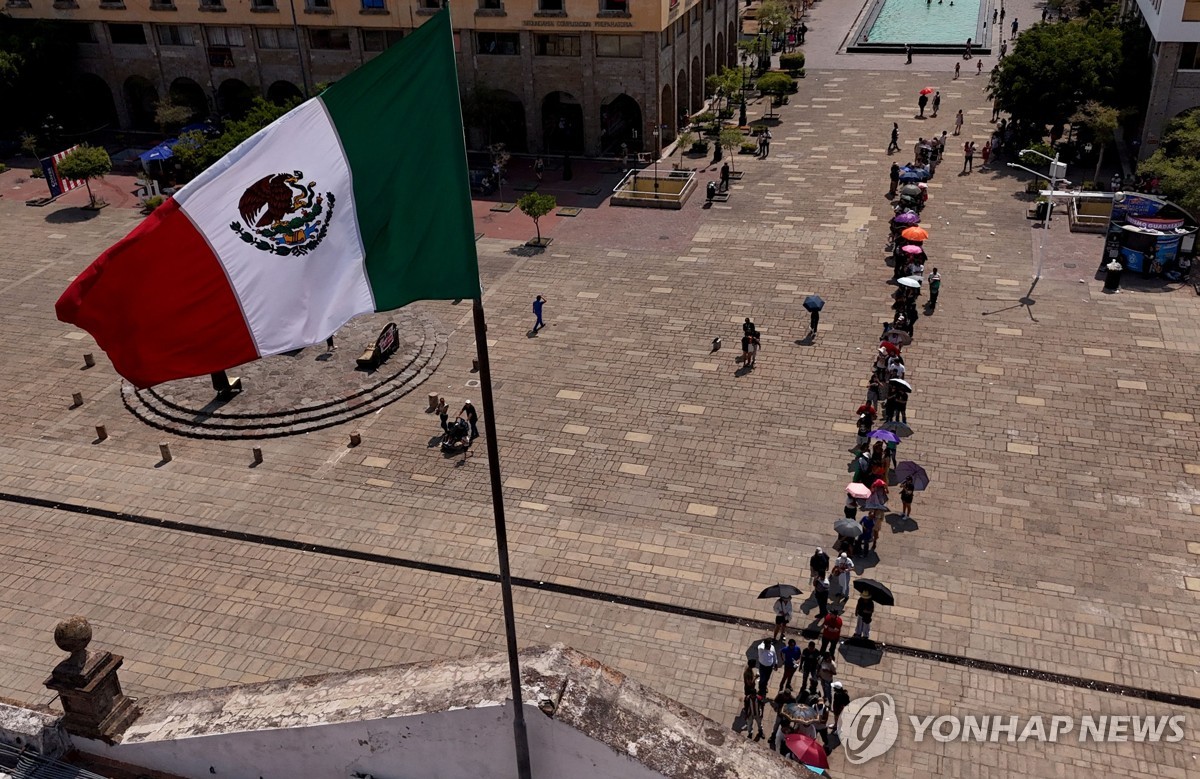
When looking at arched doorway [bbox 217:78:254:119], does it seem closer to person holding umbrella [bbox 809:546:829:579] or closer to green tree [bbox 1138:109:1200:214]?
green tree [bbox 1138:109:1200:214]

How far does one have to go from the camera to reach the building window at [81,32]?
5672 centimetres

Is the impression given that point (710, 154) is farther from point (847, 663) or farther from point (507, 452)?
point (847, 663)

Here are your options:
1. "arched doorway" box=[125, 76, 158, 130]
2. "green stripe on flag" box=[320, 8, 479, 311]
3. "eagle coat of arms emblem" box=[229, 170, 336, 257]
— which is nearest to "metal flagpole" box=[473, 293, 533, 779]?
"green stripe on flag" box=[320, 8, 479, 311]

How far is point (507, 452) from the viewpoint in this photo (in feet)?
89.6

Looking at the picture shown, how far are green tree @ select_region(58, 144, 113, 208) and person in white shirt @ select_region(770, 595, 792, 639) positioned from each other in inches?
1588

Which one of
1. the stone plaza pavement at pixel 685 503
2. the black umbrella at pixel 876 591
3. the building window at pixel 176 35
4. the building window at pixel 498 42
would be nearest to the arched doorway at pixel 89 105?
the building window at pixel 176 35

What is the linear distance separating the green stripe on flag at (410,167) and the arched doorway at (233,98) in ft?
163

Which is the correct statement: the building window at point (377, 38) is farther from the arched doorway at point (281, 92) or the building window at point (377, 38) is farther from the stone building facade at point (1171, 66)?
the stone building facade at point (1171, 66)

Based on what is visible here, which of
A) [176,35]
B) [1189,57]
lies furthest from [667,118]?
[176,35]

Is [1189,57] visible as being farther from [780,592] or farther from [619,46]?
[780,592]

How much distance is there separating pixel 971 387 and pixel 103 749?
81.6 ft

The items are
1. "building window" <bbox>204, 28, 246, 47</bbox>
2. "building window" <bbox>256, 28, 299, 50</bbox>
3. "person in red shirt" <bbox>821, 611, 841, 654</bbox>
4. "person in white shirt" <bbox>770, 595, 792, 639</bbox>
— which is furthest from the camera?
"building window" <bbox>204, 28, 246, 47</bbox>

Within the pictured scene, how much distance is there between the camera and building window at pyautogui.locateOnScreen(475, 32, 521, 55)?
1992 inches

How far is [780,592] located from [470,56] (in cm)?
3937
